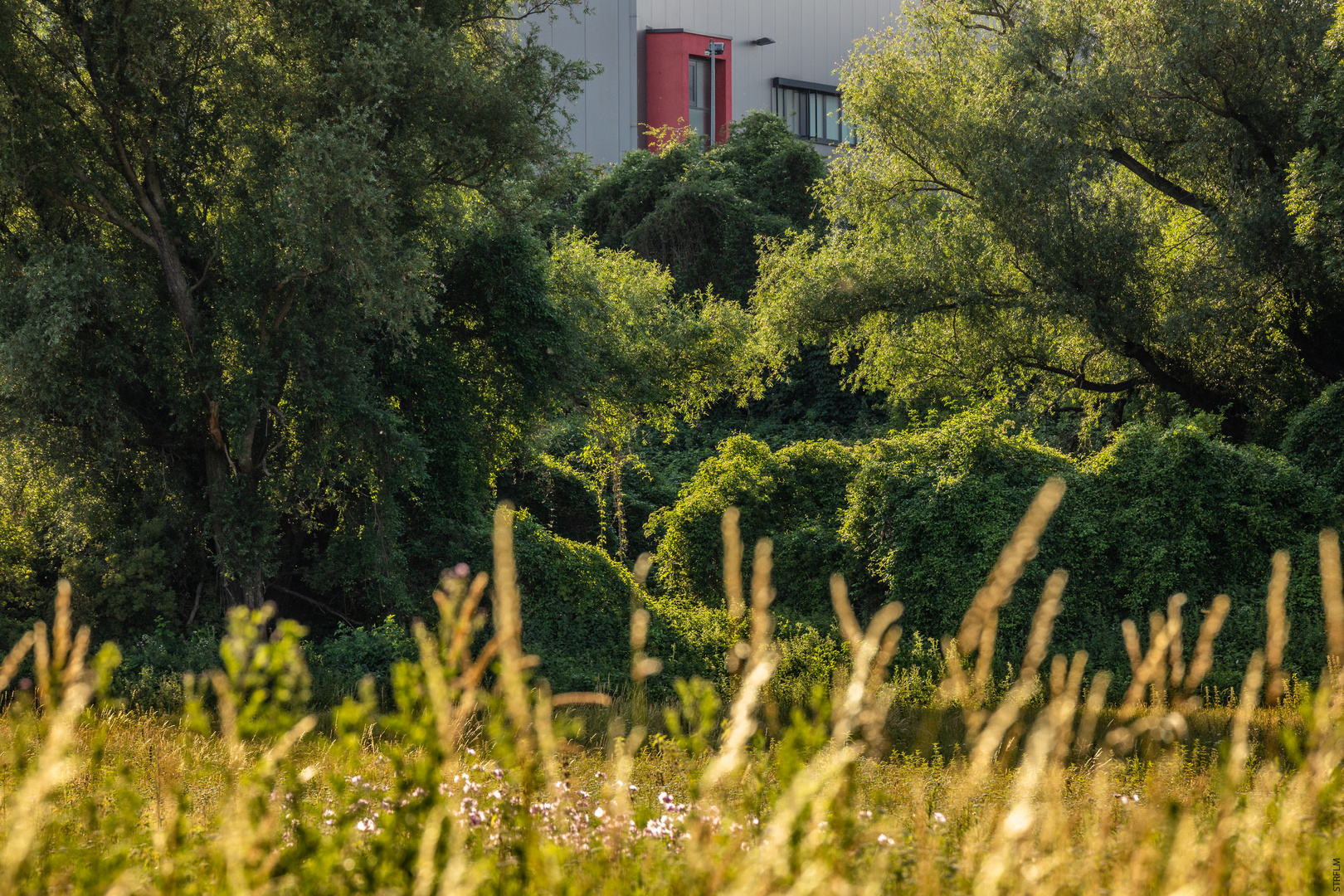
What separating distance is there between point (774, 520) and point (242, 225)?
8.79 m

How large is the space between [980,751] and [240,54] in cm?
1203

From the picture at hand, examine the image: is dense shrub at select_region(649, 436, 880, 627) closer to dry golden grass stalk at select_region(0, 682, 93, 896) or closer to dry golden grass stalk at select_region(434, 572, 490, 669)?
dry golden grass stalk at select_region(434, 572, 490, 669)

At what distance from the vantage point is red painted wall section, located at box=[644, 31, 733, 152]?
115ft

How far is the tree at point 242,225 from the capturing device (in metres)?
11.0

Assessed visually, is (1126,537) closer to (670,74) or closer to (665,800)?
(665,800)

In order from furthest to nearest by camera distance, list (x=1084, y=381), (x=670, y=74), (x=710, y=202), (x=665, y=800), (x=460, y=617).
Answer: (x=670, y=74), (x=710, y=202), (x=1084, y=381), (x=665, y=800), (x=460, y=617)

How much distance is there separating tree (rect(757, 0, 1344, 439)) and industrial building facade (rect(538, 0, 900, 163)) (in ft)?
51.4

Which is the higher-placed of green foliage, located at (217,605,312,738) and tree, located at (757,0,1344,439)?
tree, located at (757,0,1344,439)

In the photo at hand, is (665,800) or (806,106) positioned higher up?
(806,106)

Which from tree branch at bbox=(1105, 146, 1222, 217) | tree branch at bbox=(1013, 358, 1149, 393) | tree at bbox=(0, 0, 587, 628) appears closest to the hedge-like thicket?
tree branch at bbox=(1013, 358, 1149, 393)

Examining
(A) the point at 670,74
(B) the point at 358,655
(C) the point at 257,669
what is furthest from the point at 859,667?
(A) the point at 670,74

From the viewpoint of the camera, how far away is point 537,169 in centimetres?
1345

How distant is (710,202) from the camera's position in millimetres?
28484

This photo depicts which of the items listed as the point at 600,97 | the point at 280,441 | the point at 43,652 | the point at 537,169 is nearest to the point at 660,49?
the point at 600,97
